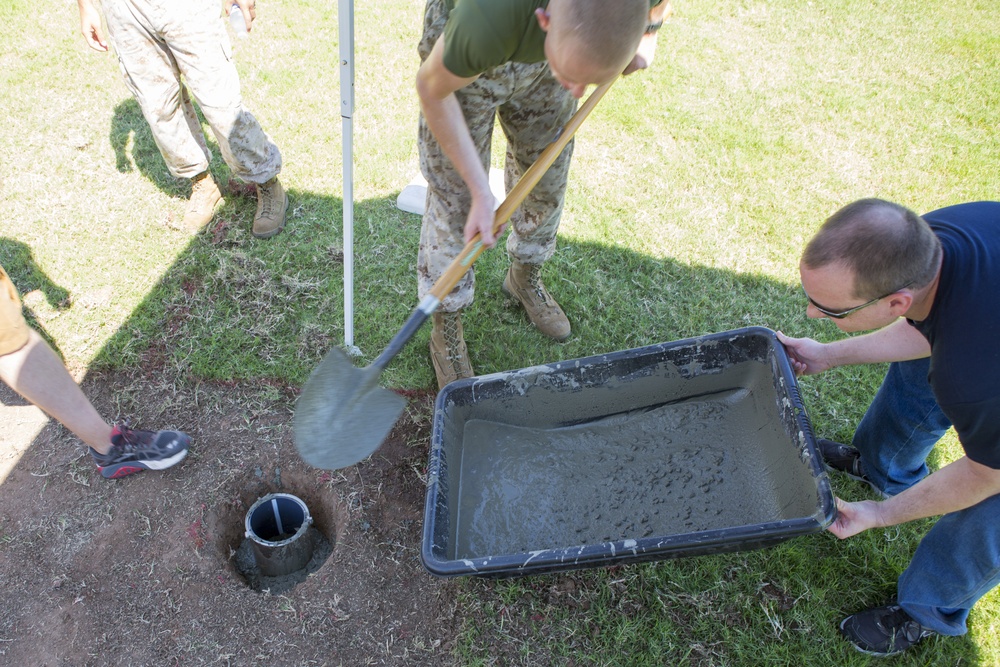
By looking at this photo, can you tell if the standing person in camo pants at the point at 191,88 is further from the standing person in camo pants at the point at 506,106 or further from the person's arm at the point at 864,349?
the person's arm at the point at 864,349

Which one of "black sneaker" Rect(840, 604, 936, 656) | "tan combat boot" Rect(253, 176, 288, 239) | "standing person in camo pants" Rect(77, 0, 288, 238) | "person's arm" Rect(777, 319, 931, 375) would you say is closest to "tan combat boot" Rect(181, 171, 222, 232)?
"standing person in camo pants" Rect(77, 0, 288, 238)

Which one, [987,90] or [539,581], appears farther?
[987,90]

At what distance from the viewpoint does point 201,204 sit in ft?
11.3

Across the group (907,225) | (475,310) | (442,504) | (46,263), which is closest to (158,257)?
(46,263)

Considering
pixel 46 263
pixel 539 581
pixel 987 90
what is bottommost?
pixel 987 90

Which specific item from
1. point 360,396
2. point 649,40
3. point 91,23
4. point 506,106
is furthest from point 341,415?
point 91,23

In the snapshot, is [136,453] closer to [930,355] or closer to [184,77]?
[184,77]

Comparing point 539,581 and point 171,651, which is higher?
point 171,651

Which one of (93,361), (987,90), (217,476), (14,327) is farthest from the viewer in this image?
(987,90)

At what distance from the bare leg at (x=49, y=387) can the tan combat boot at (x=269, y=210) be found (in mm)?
1371

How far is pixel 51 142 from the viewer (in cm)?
387

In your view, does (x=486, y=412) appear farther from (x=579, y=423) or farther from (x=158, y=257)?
(x=158, y=257)

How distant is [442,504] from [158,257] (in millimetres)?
2199

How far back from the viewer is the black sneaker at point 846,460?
2.58m
